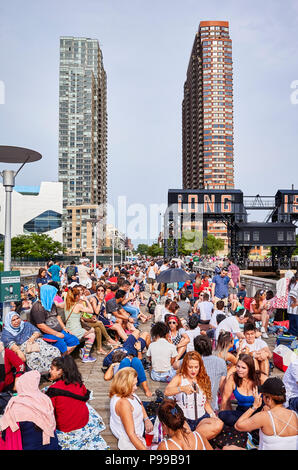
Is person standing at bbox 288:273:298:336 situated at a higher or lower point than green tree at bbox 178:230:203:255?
lower

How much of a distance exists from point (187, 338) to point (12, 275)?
3.50 meters

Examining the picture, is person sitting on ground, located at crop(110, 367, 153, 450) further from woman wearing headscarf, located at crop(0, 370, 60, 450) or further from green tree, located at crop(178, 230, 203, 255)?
green tree, located at crop(178, 230, 203, 255)

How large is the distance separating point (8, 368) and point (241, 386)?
3359 millimetres

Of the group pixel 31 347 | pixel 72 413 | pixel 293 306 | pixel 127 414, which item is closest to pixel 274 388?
pixel 127 414

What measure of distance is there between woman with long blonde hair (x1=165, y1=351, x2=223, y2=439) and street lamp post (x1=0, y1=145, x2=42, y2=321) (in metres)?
3.44

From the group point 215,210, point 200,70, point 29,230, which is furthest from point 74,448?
point 200,70

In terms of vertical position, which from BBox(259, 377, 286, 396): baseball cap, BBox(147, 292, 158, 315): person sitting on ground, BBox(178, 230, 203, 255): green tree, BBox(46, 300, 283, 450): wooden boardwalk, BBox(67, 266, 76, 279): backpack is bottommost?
BBox(46, 300, 283, 450): wooden boardwalk

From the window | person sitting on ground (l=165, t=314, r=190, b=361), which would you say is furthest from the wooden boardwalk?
the window

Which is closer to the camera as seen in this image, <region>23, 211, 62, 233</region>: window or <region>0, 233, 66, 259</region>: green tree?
<region>0, 233, 66, 259</region>: green tree

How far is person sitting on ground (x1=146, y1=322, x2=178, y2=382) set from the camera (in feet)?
19.5

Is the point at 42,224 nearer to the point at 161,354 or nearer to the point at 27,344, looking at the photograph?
the point at 27,344

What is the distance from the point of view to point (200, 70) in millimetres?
144500

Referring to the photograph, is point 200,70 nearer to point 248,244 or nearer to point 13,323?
point 248,244

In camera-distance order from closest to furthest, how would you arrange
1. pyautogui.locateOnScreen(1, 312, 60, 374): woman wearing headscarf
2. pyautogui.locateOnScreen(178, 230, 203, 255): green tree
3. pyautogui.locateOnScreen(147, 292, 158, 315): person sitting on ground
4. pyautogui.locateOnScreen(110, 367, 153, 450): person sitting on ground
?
pyautogui.locateOnScreen(110, 367, 153, 450): person sitting on ground
pyautogui.locateOnScreen(1, 312, 60, 374): woman wearing headscarf
pyautogui.locateOnScreen(147, 292, 158, 315): person sitting on ground
pyautogui.locateOnScreen(178, 230, 203, 255): green tree
